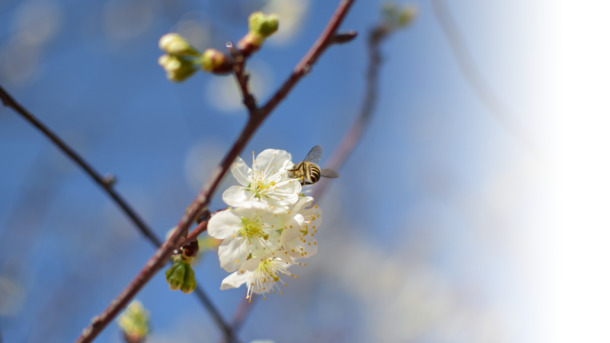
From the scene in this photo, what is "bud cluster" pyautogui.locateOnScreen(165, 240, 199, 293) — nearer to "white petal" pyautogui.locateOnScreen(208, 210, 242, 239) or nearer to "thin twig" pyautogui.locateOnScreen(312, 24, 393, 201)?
"white petal" pyautogui.locateOnScreen(208, 210, 242, 239)

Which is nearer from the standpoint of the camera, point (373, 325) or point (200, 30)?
point (200, 30)

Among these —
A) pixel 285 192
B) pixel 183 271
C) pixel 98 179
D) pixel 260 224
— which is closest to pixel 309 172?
pixel 285 192

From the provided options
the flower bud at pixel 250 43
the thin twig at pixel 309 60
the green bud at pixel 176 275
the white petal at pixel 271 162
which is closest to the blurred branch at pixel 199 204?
the thin twig at pixel 309 60

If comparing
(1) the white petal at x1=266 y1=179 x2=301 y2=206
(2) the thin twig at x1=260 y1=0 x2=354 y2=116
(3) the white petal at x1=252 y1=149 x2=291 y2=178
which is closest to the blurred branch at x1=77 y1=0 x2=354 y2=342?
(2) the thin twig at x1=260 y1=0 x2=354 y2=116

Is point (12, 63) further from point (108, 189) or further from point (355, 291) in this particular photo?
point (355, 291)

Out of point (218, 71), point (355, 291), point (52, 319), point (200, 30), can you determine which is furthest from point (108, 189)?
point (355, 291)

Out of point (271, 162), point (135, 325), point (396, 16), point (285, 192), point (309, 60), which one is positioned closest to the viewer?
point (309, 60)

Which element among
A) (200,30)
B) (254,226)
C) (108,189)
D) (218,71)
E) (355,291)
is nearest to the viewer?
(218,71)

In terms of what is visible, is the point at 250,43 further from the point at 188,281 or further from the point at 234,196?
the point at 188,281
